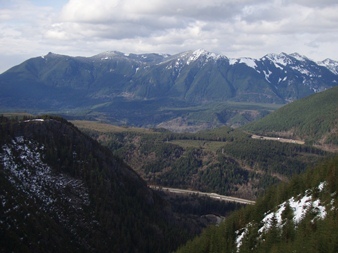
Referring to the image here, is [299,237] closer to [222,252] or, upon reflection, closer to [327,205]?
[327,205]

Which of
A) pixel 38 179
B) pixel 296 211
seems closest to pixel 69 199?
pixel 38 179

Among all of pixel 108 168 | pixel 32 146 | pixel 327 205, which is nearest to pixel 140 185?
pixel 108 168

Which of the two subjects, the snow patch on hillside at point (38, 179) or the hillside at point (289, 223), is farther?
the snow patch on hillside at point (38, 179)

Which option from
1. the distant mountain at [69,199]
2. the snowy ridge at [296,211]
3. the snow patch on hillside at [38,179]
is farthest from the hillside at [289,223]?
the snow patch on hillside at [38,179]

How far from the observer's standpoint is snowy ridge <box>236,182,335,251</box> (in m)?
76.2

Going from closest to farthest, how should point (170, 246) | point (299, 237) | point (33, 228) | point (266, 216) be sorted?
point (299, 237), point (266, 216), point (33, 228), point (170, 246)

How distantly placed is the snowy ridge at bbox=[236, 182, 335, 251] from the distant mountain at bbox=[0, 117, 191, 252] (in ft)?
129

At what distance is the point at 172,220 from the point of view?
5773 inches

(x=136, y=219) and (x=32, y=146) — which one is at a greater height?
(x=32, y=146)

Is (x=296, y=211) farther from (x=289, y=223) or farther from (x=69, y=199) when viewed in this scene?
(x=69, y=199)

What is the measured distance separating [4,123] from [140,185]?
48886mm

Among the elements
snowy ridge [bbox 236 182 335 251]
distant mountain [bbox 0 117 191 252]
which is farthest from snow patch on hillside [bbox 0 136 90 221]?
snowy ridge [bbox 236 182 335 251]

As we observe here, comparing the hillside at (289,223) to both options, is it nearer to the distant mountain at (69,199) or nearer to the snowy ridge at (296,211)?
the snowy ridge at (296,211)

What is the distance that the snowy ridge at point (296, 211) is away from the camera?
76188 mm
